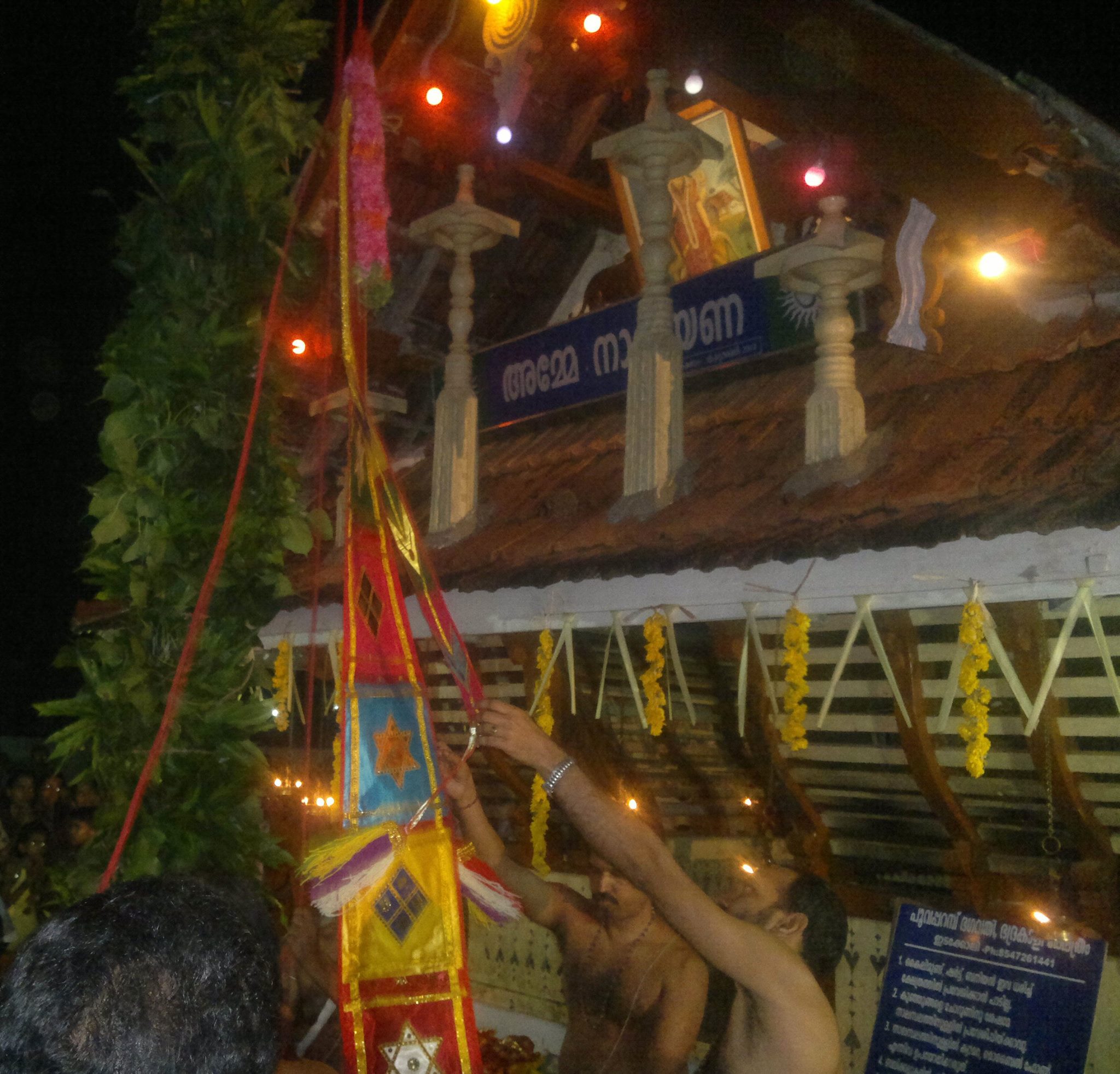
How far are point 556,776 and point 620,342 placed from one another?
168 inches

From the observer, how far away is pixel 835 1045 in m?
3.50

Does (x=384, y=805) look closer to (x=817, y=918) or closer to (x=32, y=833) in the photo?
(x=817, y=918)

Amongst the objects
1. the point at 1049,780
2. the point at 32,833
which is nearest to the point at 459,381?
the point at 1049,780

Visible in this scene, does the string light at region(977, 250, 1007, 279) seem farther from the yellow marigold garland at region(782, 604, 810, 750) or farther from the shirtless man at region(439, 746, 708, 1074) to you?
the shirtless man at region(439, 746, 708, 1074)

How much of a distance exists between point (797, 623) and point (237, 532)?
8.85 feet

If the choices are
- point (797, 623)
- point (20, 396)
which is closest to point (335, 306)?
point (797, 623)

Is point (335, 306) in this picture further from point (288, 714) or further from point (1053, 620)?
point (288, 714)

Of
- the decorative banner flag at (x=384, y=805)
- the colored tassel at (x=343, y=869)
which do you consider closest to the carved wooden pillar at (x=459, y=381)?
the decorative banner flag at (x=384, y=805)

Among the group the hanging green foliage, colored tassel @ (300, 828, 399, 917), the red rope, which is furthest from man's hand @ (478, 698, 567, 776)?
the red rope

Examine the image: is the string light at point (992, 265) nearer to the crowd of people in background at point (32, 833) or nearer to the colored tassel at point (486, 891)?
the colored tassel at point (486, 891)

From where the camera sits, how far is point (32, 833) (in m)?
9.75

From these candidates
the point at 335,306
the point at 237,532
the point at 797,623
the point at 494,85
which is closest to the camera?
the point at 237,532

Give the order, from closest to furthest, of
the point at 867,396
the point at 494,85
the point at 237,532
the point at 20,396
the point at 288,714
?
1. the point at 237,532
2. the point at 867,396
3. the point at 494,85
4. the point at 288,714
5. the point at 20,396

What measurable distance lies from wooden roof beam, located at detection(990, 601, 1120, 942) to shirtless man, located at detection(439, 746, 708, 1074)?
2.22m
